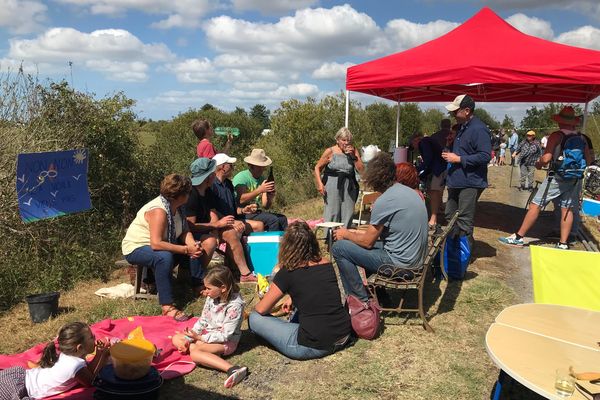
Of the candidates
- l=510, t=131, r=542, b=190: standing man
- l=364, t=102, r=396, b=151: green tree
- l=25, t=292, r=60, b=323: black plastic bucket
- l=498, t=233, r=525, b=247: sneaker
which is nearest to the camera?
l=25, t=292, r=60, b=323: black plastic bucket

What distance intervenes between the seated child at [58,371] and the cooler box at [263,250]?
2.43 meters

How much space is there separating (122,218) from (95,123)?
1.47 metres

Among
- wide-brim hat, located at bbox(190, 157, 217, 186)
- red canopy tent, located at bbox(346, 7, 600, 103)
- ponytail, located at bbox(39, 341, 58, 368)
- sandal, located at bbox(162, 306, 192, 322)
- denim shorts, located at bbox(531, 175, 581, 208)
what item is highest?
red canopy tent, located at bbox(346, 7, 600, 103)

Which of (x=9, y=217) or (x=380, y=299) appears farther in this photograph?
(x=9, y=217)

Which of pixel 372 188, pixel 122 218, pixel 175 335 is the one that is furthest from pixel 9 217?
pixel 372 188

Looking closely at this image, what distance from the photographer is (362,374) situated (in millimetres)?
3092

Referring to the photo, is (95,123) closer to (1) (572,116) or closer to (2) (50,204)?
(2) (50,204)

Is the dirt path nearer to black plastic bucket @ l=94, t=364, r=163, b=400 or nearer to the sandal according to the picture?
the sandal

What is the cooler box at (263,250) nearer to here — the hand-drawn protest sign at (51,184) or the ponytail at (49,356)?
the hand-drawn protest sign at (51,184)

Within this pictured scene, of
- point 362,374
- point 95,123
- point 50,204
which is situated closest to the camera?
point 362,374

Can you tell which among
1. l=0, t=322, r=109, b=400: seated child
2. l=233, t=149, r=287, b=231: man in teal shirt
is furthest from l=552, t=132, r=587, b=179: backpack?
l=0, t=322, r=109, b=400: seated child

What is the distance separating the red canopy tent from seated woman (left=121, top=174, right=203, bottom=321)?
13.0ft

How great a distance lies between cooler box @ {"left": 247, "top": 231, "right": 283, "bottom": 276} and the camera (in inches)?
196

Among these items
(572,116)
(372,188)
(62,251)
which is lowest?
(62,251)
